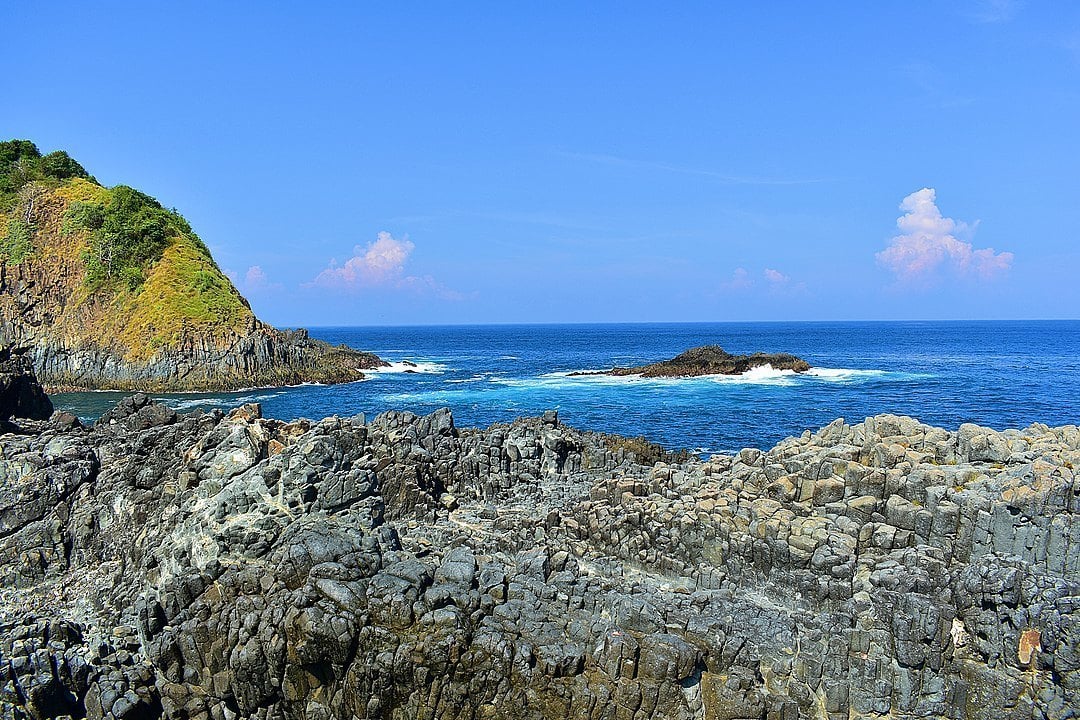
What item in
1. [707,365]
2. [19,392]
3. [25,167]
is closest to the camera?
[19,392]

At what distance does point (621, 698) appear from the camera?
1284cm

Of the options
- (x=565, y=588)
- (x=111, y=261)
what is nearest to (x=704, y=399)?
(x=565, y=588)

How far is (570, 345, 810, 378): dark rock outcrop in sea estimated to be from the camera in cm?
7562

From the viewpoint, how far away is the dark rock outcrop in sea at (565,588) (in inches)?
511

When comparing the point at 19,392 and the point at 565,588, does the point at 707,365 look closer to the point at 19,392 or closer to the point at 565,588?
the point at 19,392

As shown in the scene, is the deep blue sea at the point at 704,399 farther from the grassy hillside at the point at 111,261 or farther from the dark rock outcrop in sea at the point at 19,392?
the dark rock outcrop in sea at the point at 19,392

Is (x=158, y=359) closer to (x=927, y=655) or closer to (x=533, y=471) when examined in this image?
(x=533, y=471)

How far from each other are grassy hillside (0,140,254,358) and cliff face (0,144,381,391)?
12cm

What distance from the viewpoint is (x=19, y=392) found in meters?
36.2

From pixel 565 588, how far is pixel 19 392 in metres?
33.9

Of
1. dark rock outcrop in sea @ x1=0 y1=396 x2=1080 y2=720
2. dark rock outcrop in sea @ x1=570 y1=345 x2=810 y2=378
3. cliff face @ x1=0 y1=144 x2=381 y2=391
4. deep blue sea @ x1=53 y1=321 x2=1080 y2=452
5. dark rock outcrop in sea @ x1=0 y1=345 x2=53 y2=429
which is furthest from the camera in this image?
dark rock outcrop in sea @ x1=570 y1=345 x2=810 y2=378

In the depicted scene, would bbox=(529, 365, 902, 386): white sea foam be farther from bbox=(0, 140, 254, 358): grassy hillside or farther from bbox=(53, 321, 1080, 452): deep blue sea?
bbox=(0, 140, 254, 358): grassy hillside

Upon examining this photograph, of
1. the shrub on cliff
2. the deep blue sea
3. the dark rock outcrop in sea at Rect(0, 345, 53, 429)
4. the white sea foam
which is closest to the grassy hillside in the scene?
the shrub on cliff

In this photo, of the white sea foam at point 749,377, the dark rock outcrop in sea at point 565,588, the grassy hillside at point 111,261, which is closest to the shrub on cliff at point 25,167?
the grassy hillside at point 111,261
